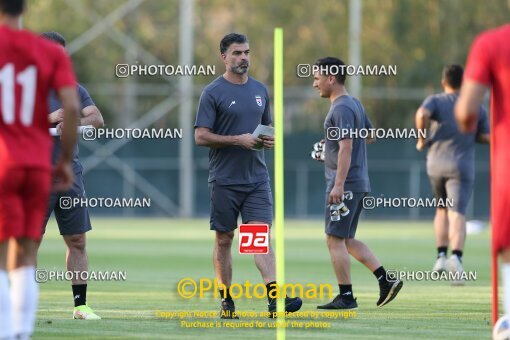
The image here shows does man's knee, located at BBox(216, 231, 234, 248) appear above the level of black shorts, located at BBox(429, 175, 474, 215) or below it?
below

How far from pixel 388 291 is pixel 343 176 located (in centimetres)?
122

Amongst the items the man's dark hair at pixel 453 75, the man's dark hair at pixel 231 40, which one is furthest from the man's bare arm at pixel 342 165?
the man's dark hair at pixel 453 75

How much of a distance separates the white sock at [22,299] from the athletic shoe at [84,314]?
3608 mm

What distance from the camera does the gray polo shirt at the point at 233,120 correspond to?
1178 cm

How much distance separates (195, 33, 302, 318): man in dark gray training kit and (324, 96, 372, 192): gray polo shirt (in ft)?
2.70

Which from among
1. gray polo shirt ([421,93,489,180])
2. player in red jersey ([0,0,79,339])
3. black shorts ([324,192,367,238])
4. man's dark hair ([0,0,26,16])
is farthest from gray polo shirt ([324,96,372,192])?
man's dark hair ([0,0,26,16])

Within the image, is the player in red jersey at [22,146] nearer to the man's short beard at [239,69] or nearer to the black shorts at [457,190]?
the man's short beard at [239,69]

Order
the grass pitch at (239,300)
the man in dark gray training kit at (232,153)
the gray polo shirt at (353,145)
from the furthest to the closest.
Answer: the gray polo shirt at (353,145)
the man in dark gray training kit at (232,153)
the grass pitch at (239,300)

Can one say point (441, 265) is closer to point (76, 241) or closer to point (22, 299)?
point (76, 241)

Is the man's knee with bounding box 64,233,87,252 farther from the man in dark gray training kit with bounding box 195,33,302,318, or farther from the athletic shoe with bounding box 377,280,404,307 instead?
the athletic shoe with bounding box 377,280,404,307

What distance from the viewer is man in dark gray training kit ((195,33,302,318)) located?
464 inches

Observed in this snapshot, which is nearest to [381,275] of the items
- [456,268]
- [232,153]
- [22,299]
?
[232,153]

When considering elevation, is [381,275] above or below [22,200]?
below

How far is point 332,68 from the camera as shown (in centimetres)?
1248
